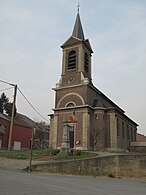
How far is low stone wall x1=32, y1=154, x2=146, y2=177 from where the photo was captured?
17.2m

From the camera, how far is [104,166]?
1806cm

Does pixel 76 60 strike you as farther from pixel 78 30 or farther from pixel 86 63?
pixel 78 30

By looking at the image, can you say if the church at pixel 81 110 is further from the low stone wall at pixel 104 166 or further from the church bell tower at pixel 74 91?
the low stone wall at pixel 104 166

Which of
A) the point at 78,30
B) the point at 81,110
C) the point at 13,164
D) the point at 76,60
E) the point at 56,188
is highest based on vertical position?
the point at 78,30

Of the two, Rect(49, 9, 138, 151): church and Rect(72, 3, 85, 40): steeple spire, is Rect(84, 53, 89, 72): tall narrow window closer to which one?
Rect(49, 9, 138, 151): church

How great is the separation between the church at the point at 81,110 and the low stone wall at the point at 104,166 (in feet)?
45.0

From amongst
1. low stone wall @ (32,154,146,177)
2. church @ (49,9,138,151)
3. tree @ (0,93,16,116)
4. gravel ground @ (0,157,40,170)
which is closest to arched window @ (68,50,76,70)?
church @ (49,9,138,151)

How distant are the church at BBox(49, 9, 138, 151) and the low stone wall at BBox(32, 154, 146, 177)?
1372 centimetres

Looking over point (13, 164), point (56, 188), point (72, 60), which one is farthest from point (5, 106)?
point (56, 188)

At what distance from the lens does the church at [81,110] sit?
109ft

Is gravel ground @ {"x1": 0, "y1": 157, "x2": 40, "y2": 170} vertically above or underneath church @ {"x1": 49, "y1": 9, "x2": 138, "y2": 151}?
underneath

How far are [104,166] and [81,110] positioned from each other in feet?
53.1

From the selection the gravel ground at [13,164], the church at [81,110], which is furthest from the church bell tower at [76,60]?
the gravel ground at [13,164]

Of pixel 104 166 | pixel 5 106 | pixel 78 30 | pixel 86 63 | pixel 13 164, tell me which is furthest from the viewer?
pixel 5 106
